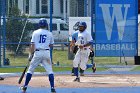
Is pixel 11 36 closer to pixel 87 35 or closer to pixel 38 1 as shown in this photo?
pixel 38 1

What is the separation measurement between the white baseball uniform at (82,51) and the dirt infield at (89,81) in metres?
0.59

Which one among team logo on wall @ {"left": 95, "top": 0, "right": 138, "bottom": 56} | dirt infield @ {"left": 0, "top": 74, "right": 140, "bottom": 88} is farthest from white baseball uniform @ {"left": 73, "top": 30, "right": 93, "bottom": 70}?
team logo on wall @ {"left": 95, "top": 0, "right": 138, "bottom": 56}

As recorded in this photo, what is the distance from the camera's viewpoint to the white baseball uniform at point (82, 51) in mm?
16042

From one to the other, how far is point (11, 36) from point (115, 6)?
4973mm

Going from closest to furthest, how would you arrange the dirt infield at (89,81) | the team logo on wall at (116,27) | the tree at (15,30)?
the dirt infield at (89,81), the tree at (15,30), the team logo on wall at (116,27)

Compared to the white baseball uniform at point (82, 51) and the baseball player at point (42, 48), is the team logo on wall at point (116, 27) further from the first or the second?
the baseball player at point (42, 48)

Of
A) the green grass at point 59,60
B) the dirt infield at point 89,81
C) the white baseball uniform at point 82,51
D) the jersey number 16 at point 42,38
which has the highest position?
the jersey number 16 at point 42,38

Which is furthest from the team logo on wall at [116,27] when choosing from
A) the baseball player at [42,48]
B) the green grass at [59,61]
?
the baseball player at [42,48]

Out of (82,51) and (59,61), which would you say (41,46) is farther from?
(59,61)

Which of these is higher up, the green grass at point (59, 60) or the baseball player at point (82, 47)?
the baseball player at point (82, 47)

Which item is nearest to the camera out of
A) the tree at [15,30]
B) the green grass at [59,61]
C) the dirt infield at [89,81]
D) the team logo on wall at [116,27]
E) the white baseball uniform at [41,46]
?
the white baseball uniform at [41,46]

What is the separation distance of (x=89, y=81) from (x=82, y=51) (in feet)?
3.37

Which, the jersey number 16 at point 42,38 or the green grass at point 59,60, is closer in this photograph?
the jersey number 16 at point 42,38

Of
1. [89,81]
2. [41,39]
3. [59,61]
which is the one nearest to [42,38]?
[41,39]
